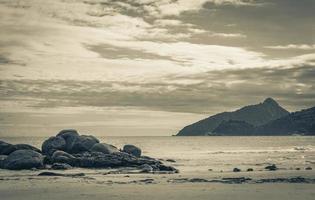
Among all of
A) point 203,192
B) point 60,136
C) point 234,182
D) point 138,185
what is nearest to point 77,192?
point 138,185

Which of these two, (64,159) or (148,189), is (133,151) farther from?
(148,189)

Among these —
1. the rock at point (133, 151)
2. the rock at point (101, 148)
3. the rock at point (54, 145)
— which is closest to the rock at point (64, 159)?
the rock at point (101, 148)

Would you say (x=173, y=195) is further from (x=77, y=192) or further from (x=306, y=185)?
(x=306, y=185)

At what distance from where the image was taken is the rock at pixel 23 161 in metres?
62.6

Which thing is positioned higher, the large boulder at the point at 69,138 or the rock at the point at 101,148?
the large boulder at the point at 69,138

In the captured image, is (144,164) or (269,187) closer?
(269,187)

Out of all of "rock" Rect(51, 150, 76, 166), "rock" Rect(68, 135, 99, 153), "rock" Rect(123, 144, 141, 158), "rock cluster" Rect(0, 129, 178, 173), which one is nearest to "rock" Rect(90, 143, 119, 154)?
"rock cluster" Rect(0, 129, 178, 173)

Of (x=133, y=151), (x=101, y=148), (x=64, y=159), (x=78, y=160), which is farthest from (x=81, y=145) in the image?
(x=78, y=160)

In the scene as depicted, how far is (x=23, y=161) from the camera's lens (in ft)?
206

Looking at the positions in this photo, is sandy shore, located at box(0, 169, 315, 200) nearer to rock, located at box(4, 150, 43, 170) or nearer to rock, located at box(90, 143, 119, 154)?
rock, located at box(4, 150, 43, 170)

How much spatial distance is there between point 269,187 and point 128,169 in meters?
26.3

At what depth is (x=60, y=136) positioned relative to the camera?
85688 mm

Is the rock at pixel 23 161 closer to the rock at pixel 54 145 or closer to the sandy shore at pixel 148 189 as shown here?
the sandy shore at pixel 148 189

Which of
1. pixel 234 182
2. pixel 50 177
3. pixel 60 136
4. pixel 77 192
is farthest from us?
pixel 60 136
